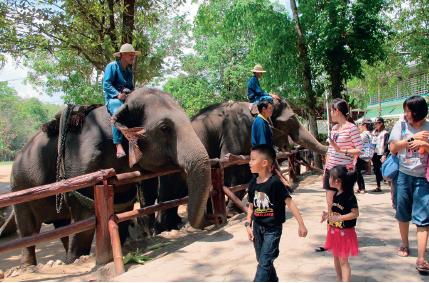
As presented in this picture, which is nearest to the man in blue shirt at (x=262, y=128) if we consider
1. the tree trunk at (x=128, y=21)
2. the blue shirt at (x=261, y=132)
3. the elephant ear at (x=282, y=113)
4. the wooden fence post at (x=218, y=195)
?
the blue shirt at (x=261, y=132)

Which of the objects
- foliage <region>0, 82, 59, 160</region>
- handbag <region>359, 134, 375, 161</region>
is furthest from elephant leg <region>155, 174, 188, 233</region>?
foliage <region>0, 82, 59, 160</region>

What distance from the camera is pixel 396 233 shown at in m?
5.53

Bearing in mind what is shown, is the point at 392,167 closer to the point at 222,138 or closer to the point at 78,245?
the point at 78,245

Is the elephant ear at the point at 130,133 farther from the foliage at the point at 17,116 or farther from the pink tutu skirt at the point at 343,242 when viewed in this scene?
the foliage at the point at 17,116

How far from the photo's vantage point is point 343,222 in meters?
3.62

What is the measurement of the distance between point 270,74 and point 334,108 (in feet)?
33.7

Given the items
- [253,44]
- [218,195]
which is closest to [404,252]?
[218,195]

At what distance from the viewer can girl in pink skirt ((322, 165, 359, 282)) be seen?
3566 mm

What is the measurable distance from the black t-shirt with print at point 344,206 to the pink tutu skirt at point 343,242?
43 millimetres

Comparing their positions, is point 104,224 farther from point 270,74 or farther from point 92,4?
point 270,74

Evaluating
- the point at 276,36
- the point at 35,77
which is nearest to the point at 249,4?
the point at 276,36

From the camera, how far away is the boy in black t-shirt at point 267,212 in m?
3.34

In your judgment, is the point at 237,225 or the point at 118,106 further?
the point at 237,225

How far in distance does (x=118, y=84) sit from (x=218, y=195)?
7.43 feet
